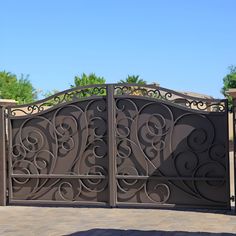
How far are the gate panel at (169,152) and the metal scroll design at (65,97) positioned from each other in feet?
1.54

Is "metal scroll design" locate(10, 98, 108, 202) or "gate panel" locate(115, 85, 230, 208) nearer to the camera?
"gate panel" locate(115, 85, 230, 208)

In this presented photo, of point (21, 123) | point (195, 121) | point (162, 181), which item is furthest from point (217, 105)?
point (21, 123)

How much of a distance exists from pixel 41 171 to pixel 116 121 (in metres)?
1.79

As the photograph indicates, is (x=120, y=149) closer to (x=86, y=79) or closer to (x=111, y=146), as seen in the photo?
(x=111, y=146)

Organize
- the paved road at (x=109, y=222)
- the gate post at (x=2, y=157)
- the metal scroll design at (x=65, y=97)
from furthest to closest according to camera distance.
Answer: the gate post at (x=2, y=157)
the metal scroll design at (x=65, y=97)
the paved road at (x=109, y=222)

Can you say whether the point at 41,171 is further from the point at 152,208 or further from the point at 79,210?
the point at 152,208

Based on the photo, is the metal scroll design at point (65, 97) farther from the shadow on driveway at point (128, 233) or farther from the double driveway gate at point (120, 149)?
the shadow on driveway at point (128, 233)

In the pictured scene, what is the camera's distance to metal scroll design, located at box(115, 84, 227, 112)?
8211 millimetres

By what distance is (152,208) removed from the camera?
8539 millimetres

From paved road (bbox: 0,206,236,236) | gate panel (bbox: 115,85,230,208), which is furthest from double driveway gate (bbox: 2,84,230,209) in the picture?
paved road (bbox: 0,206,236,236)

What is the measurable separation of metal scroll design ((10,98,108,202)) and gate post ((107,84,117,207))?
5.5 inches

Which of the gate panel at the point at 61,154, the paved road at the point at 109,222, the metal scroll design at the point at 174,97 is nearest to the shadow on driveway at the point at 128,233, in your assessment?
the paved road at the point at 109,222

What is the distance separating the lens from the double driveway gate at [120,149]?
825 cm

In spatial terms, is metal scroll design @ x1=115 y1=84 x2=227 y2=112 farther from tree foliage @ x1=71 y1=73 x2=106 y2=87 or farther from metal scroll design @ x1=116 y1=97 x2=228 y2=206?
tree foliage @ x1=71 y1=73 x2=106 y2=87
